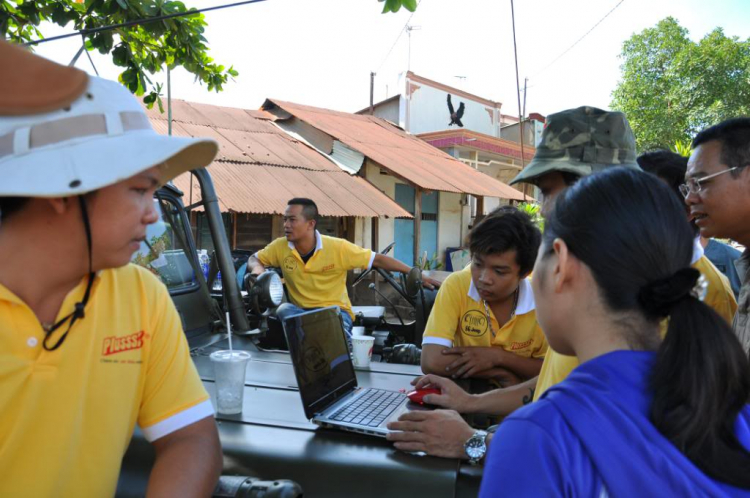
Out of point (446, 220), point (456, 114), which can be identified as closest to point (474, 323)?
point (446, 220)

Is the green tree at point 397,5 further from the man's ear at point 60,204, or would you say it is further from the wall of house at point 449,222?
the wall of house at point 449,222

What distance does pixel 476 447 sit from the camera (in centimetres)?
154

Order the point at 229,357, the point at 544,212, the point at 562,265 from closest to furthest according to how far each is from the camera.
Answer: the point at 562,265, the point at 544,212, the point at 229,357

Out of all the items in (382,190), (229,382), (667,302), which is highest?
(382,190)

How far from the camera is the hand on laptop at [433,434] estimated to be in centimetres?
154

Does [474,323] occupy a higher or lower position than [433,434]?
higher

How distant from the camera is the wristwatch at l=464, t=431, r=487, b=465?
59.7 inches

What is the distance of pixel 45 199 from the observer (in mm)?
1123

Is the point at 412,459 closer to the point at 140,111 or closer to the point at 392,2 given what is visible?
the point at 140,111

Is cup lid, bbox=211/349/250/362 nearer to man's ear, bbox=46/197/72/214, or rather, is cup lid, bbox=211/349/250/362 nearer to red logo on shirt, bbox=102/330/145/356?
red logo on shirt, bbox=102/330/145/356

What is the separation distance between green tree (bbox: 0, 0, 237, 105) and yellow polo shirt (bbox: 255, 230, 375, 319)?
1652 millimetres

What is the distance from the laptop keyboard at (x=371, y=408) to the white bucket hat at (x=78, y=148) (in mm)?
1045

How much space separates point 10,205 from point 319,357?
1.09m

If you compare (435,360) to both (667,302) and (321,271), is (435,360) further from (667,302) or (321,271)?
(321,271)
